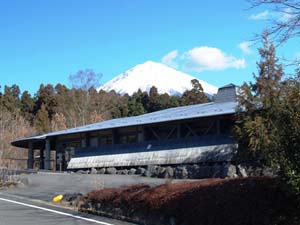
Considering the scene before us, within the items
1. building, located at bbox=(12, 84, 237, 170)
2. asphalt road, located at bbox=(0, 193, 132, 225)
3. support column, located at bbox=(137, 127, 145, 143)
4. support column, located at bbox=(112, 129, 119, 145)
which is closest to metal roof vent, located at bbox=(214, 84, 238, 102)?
building, located at bbox=(12, 84, 237, 170)

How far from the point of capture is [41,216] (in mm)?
13086

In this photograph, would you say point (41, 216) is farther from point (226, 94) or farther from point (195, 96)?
point (195, 96)

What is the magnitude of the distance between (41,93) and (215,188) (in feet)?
238

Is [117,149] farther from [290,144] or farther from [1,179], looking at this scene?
[290,144]

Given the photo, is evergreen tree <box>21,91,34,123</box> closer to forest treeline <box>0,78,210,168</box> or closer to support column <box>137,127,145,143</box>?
forest treeline <box>0,78,210,168</box>

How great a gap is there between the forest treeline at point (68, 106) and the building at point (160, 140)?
22.1 metres

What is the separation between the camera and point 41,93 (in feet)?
262

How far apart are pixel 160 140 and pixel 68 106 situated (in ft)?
141

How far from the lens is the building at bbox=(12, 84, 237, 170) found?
28516 millimetres

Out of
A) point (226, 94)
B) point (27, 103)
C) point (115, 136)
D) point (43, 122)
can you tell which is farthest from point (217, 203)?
point (27, 103)

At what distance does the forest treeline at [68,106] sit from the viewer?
65188 mm

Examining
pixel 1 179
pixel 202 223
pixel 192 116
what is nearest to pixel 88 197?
pixel 202 223

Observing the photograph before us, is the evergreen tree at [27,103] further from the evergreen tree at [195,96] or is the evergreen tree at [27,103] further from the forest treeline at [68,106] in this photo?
Answer: the evergreen tree at [195,96]

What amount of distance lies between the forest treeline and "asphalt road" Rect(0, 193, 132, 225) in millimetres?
46901
